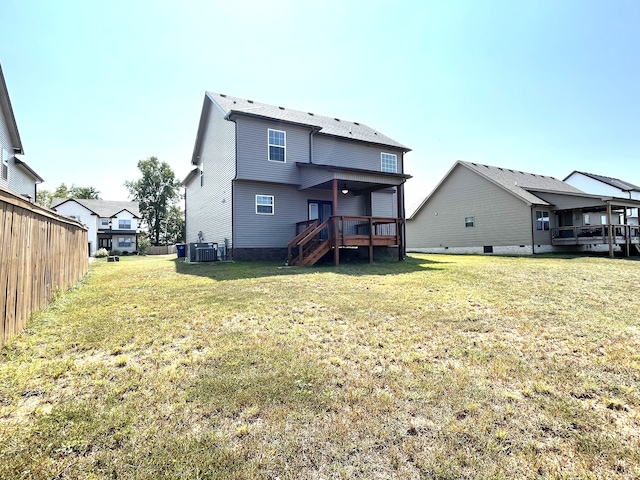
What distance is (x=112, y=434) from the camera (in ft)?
7.81

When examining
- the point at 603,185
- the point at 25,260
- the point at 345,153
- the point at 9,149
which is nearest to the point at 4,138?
the point at 9,149

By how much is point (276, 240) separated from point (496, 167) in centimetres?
1885

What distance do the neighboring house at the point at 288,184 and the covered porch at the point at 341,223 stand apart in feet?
0.13

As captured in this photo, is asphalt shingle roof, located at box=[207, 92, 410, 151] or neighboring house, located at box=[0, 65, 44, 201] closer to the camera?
neighboring house, located at box=[0, 65, 44, 201]

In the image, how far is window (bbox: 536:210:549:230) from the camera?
20634mm

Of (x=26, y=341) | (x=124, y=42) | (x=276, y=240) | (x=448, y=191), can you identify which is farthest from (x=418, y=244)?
(x=26, y=341)

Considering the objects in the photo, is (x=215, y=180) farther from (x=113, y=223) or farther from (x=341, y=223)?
(x=113, y=223)

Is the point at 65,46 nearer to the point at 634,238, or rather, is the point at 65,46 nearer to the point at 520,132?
the point at 520,132

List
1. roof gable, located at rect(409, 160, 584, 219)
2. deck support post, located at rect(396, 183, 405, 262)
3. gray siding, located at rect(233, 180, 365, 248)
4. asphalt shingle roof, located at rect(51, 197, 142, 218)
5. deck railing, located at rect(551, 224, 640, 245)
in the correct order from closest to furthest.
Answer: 1. deck support post, located at rect(396, 183, 405, 262)
2. gray siding, located at rect(233, 180, 365, 248)
3. deck railing, located at rect(551, 224, 640, 245)
4. roof gable, located at rect(409, 160, 584, 219)
5. asphalt shingle roof, located at rect(51, 197, 142, 218)

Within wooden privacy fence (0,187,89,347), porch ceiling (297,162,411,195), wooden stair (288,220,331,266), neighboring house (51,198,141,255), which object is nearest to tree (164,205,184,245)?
neighboring house (51,198,141,255)

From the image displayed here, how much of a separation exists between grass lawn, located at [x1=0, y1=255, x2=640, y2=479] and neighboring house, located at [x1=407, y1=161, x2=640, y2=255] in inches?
643

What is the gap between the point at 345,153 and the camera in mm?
16891

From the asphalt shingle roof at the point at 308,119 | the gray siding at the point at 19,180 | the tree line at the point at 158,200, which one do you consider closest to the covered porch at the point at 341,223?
the asphalt shingle roof at the point at 308,119

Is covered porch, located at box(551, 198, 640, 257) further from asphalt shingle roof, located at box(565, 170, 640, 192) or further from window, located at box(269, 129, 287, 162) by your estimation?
window, located at box(269, 129, 287, 162)
